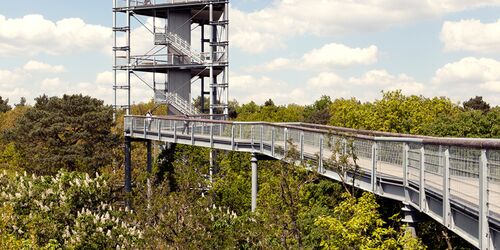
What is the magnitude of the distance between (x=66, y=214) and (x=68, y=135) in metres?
21.2

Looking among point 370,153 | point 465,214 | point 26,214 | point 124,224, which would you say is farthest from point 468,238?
point 26,214

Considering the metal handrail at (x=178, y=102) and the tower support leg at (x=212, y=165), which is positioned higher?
the metal handrail at (x=178, y=102)

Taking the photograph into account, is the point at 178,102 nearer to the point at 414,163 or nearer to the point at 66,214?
the point at 66,214

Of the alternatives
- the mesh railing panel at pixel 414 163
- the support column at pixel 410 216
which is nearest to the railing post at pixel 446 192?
the mesh railing panel at pixel 414 163

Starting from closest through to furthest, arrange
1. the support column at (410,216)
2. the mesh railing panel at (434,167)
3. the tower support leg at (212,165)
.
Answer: the mesh railing panel at (434,167)
the support column at (410,216)
the tower support leg at (212,165)

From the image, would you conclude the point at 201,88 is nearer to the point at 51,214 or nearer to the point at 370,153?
the point at 51,214

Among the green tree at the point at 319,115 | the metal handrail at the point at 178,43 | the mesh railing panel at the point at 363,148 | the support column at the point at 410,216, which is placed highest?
the metal handrail at the point at 178,43

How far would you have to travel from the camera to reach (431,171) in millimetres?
10930

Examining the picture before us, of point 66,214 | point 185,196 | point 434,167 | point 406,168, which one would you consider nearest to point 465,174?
point 434,167

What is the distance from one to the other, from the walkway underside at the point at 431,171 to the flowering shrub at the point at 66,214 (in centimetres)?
857

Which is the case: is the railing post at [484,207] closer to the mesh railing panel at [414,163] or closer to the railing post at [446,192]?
the railing post at [446,192]

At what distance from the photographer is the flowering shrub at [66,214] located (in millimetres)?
23578

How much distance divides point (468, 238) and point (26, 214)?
78.3 feet

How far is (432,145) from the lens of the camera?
10.7 m
